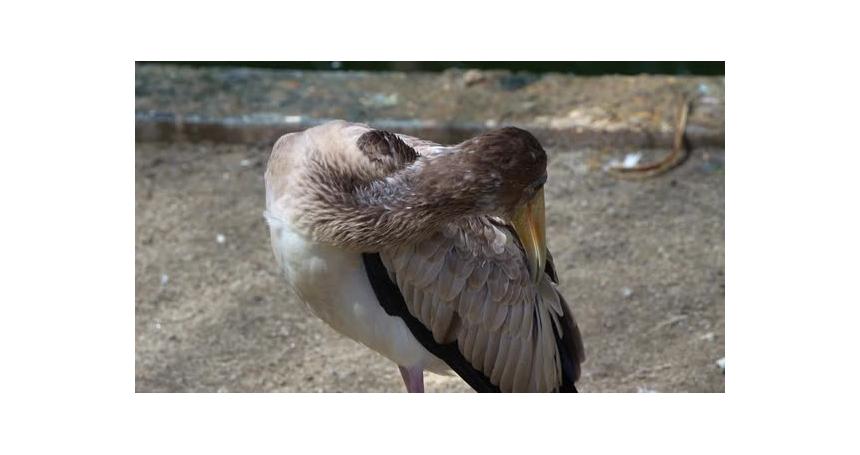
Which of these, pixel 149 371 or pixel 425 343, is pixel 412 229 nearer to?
pixel 425 343

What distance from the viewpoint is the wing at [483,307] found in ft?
10.4

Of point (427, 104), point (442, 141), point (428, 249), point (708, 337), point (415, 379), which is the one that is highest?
point (427, 104)

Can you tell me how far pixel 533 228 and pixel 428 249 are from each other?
0.32m

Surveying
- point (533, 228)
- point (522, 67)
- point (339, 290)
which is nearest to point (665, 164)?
point (522, 67)

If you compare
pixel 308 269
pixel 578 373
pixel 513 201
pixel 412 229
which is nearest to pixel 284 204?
pixel 308 269

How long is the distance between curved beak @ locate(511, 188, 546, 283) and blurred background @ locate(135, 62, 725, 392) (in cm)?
113

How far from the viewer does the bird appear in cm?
285

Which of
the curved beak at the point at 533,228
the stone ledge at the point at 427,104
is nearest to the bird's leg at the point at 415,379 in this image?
the curved beak at the point at 533,228

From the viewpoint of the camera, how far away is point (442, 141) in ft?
18.0

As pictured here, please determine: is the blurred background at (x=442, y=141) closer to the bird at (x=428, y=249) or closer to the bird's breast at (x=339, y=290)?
the bird at (x=428, y=249)

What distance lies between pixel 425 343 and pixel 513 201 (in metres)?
0.69

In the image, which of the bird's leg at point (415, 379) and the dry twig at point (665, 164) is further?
the dry twig at point (665, 164)

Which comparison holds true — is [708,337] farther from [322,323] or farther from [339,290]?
[339,290]

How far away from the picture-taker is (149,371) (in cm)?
420
